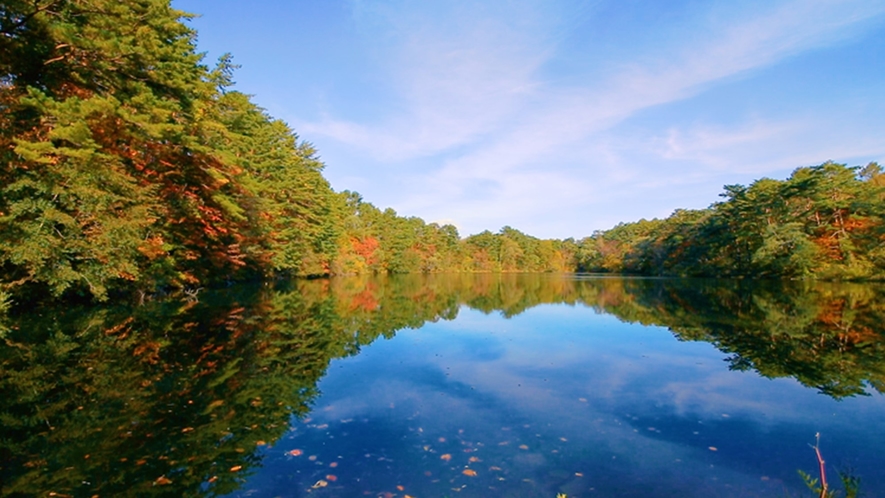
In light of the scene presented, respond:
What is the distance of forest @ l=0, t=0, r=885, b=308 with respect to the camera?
11.5 m

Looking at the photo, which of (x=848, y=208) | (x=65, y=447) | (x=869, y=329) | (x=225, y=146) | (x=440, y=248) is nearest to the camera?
(x=65, y=447)

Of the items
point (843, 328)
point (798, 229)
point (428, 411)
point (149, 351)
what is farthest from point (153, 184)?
point (798, 229)

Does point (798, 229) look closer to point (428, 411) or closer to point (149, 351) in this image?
point (428, 411)

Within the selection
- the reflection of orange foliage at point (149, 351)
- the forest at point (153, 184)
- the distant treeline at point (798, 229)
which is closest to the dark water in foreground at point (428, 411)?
the reflection of orange foliage at point (149, 351)

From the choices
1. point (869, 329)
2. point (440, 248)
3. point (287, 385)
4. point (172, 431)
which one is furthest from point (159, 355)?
point (440, 248)

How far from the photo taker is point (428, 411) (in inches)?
262

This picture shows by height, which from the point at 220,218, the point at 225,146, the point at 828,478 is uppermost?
the point at 225,146

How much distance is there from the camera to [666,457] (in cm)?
497

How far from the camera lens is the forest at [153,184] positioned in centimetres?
1148

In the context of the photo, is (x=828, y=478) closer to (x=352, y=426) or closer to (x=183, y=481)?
(x=352, y=426)

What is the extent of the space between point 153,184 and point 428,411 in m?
15.2

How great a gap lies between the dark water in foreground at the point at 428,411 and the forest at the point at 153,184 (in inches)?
119

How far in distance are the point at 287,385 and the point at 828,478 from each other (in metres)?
7.71

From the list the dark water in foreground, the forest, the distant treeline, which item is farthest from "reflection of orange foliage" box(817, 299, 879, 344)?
the distant treeline
